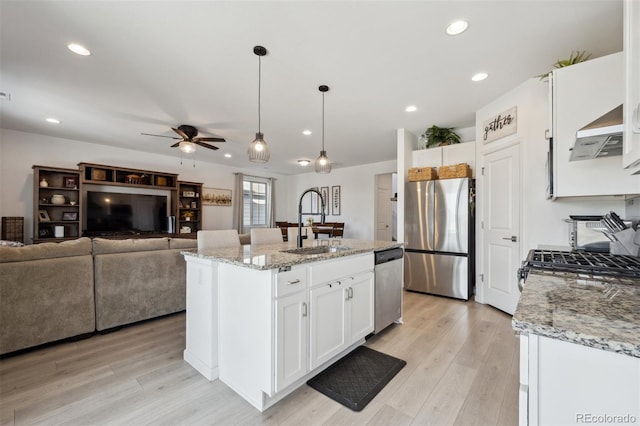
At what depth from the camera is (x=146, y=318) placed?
2850 mm

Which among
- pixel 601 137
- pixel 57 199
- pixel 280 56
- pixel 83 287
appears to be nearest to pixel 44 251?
pixel 83 287

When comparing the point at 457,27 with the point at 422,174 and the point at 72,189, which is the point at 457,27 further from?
the point at 72,189

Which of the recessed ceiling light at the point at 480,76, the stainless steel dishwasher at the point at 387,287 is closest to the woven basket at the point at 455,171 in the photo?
the recessed ceiling light at the point at 480,76

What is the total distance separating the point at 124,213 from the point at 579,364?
22.5 feet

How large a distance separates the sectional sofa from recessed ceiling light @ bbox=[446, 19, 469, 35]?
11.0 ft

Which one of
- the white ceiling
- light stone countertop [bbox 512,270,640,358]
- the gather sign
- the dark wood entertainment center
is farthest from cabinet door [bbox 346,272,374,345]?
the dark wood entertainment center

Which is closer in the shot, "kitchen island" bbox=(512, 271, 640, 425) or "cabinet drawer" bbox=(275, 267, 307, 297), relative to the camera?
"kitchen island" bbox=(512, 271, 640, 425)

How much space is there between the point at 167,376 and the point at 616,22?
4.20 metres

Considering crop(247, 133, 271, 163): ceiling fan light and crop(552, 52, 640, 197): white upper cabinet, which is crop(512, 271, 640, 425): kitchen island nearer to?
crop(552, 52, 640, 197): white upper cabinet

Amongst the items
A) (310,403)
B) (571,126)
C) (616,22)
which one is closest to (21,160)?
(310,403)

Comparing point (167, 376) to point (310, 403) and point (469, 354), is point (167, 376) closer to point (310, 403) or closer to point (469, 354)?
point (310, 403)

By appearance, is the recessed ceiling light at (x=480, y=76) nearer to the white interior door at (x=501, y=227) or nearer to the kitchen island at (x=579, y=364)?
the white interior door at (x=501, y=227)

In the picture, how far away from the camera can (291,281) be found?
1642 millimetres

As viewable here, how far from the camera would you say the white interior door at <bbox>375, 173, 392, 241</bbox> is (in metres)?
7.04
